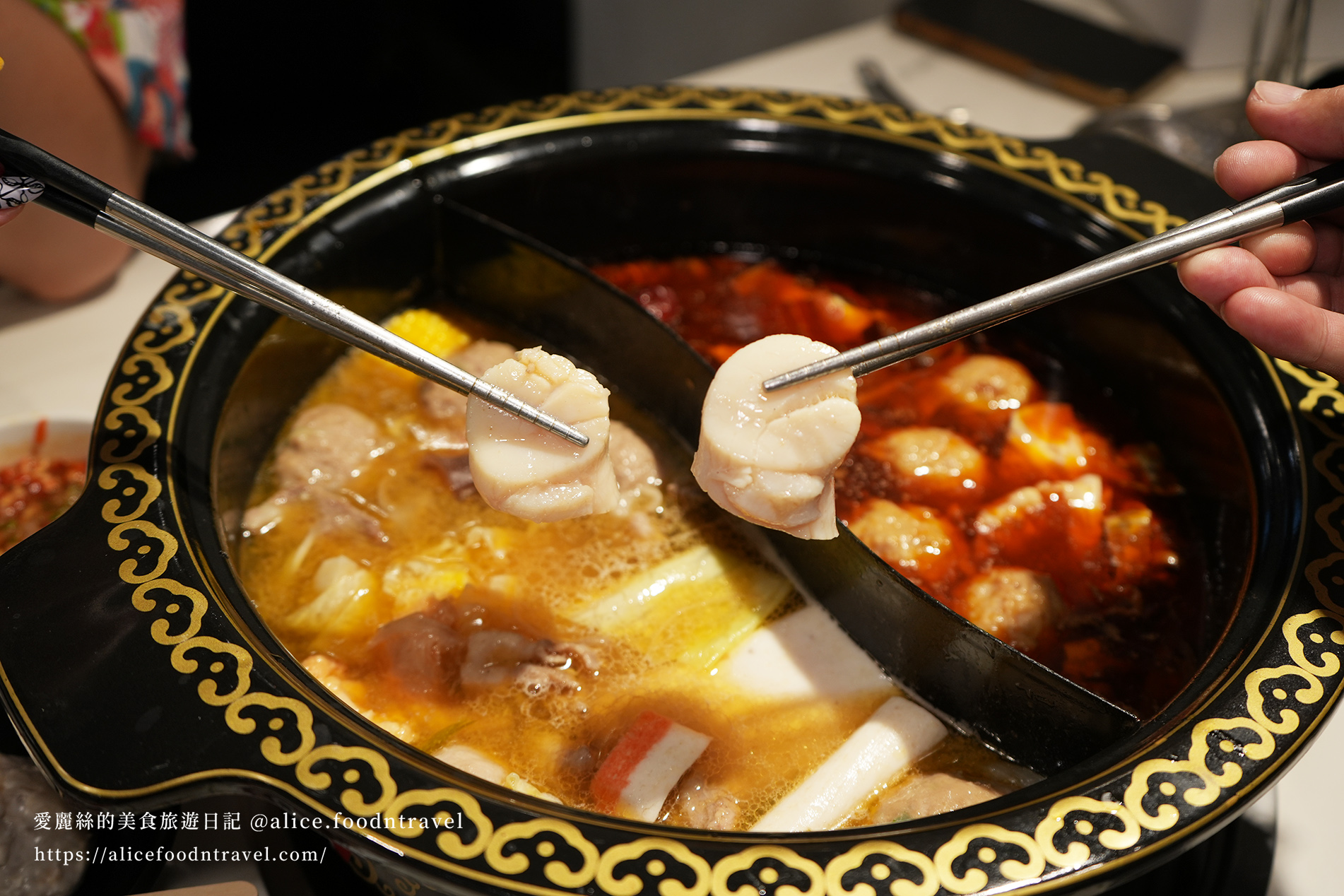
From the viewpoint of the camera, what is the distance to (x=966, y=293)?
284 centimetres

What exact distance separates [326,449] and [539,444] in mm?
929

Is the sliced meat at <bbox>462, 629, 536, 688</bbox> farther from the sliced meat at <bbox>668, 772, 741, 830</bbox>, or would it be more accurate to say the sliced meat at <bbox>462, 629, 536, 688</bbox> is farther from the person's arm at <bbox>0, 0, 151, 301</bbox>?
the person's arm at <bbox>0, 0, 151, 301</bbox>

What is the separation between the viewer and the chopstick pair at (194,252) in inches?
59.9

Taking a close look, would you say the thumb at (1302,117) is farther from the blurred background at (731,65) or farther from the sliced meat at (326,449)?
the sliced meat at (326,449)

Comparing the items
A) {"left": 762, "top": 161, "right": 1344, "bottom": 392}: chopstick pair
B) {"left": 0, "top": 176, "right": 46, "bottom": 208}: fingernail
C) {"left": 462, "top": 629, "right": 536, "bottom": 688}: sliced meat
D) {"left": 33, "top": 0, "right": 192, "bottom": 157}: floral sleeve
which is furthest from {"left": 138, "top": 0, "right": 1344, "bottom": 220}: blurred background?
{"left": 0, "top": 176, "right": 46, "bottom": 208}: fingernail

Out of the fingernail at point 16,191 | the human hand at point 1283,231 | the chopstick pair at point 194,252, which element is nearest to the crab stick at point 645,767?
the chopstick pair at point 194,252

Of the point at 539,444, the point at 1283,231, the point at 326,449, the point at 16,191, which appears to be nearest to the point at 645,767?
the point at 539,444

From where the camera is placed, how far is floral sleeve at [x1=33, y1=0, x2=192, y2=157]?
3.01 meters

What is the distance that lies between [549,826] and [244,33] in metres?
4.29

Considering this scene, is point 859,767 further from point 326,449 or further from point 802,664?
point 326,449

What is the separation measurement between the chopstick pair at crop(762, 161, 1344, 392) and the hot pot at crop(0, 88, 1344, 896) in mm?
455

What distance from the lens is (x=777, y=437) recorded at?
1631 millimetres

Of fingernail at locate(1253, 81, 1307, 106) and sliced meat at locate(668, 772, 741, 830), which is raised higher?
fingernail at locate(1253, 81, 1307, 106)

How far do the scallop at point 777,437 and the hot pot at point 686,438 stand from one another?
12.5 inches
